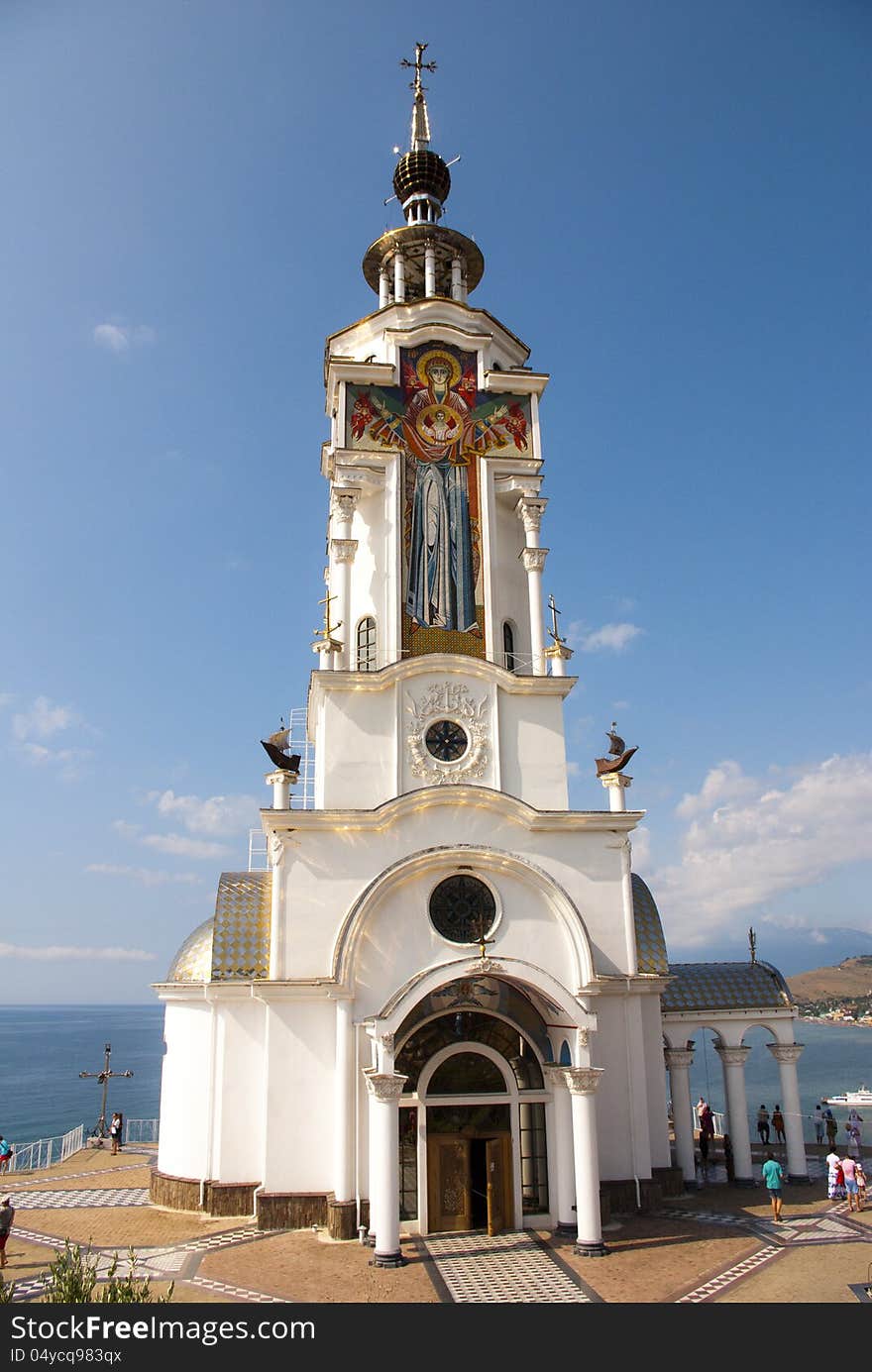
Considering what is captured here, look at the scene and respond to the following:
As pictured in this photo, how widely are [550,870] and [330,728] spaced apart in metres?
4.92

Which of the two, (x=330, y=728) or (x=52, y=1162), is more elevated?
(x=330, y=728)

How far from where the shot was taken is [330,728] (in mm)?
18250

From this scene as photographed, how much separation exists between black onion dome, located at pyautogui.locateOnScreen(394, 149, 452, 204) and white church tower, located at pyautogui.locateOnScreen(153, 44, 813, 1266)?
14.8 ft

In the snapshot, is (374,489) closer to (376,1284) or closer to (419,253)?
(419,253)

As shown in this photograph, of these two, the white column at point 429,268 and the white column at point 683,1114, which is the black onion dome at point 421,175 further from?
the white column at point 683,1114

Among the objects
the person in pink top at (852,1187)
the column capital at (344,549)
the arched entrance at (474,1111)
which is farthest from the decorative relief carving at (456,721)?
the person in pink top at (852,1187)

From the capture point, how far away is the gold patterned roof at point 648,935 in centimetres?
1805

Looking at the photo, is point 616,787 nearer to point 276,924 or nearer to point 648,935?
point 648,935

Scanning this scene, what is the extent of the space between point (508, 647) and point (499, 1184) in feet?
34.2

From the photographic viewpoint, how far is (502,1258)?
46.0ft

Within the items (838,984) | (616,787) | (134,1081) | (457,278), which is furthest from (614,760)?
(838,984)

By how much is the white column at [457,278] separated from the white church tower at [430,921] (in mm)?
1447
